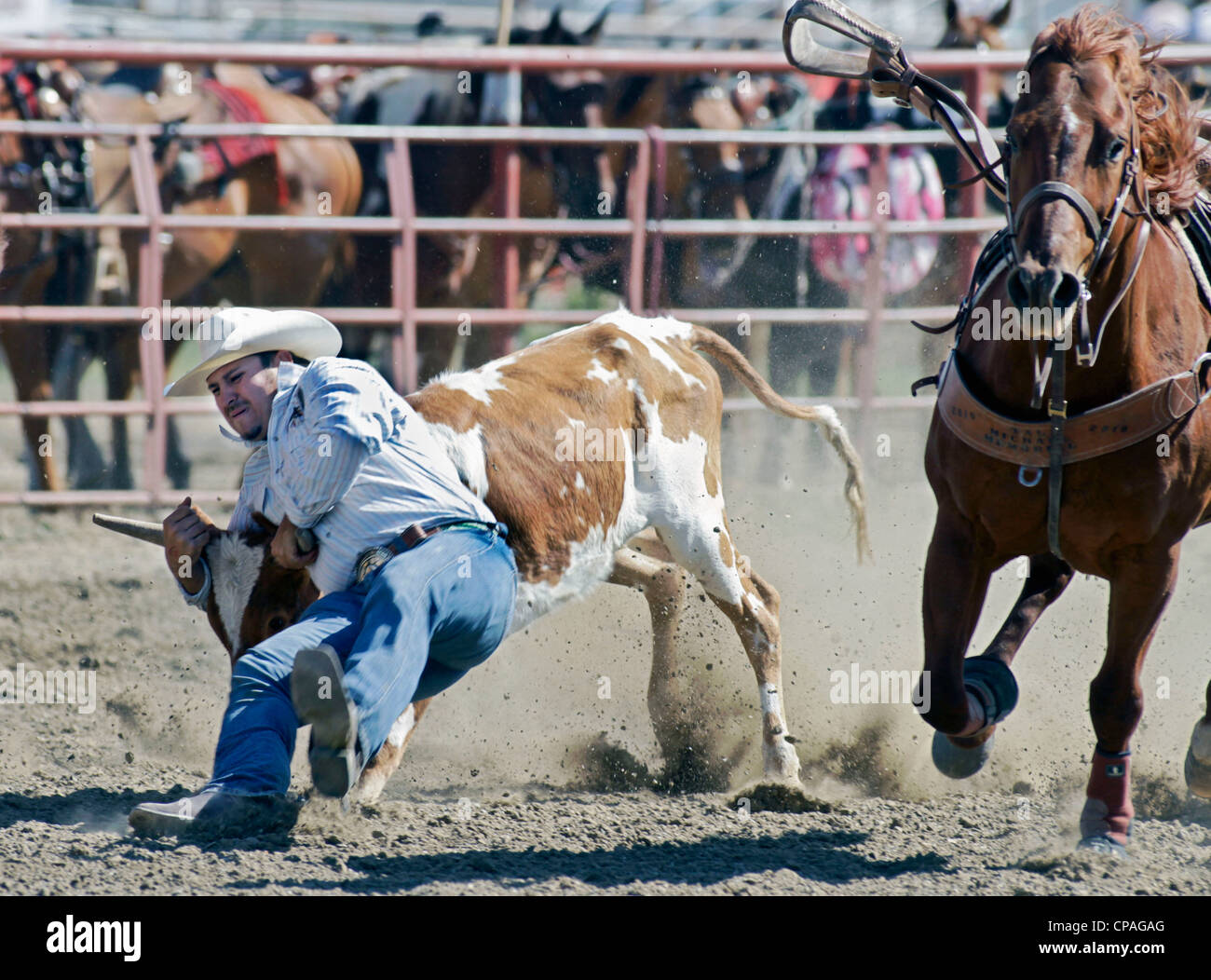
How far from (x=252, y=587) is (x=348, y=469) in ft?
1.87

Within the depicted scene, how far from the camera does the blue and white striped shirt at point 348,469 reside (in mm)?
3066

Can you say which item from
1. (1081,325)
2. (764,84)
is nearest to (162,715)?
(1081,325)

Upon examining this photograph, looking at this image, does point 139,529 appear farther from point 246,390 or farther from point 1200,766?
point 1200,766

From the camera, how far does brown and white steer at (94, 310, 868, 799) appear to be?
145 inches

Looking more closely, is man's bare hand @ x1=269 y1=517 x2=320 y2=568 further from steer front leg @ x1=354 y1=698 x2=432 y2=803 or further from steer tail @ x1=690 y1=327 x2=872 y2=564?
steer tail @ x1=690 y1=327 x2=872 y2=564

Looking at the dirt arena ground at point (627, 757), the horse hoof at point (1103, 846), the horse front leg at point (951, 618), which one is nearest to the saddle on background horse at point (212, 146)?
the dirt arena ground at point (627, 757)

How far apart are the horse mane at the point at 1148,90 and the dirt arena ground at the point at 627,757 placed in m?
1.61

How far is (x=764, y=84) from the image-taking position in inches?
394

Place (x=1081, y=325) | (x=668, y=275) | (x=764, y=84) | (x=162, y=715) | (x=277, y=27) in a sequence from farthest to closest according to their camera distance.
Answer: (x=277, y=27) → (x=764, y=84) → (x=668, y=275) → (x=162, y=715) → (x=1081, y=325)

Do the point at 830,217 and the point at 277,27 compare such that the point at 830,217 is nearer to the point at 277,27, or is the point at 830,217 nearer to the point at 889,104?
the point at 889,104

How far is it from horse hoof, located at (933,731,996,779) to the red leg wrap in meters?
0.43

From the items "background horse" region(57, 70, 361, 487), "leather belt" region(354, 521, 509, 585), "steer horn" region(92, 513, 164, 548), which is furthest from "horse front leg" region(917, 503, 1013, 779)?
"background horse" region(57, 70, 361, 487)

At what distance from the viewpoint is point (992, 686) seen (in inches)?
141

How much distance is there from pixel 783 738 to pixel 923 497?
3.10 meters
